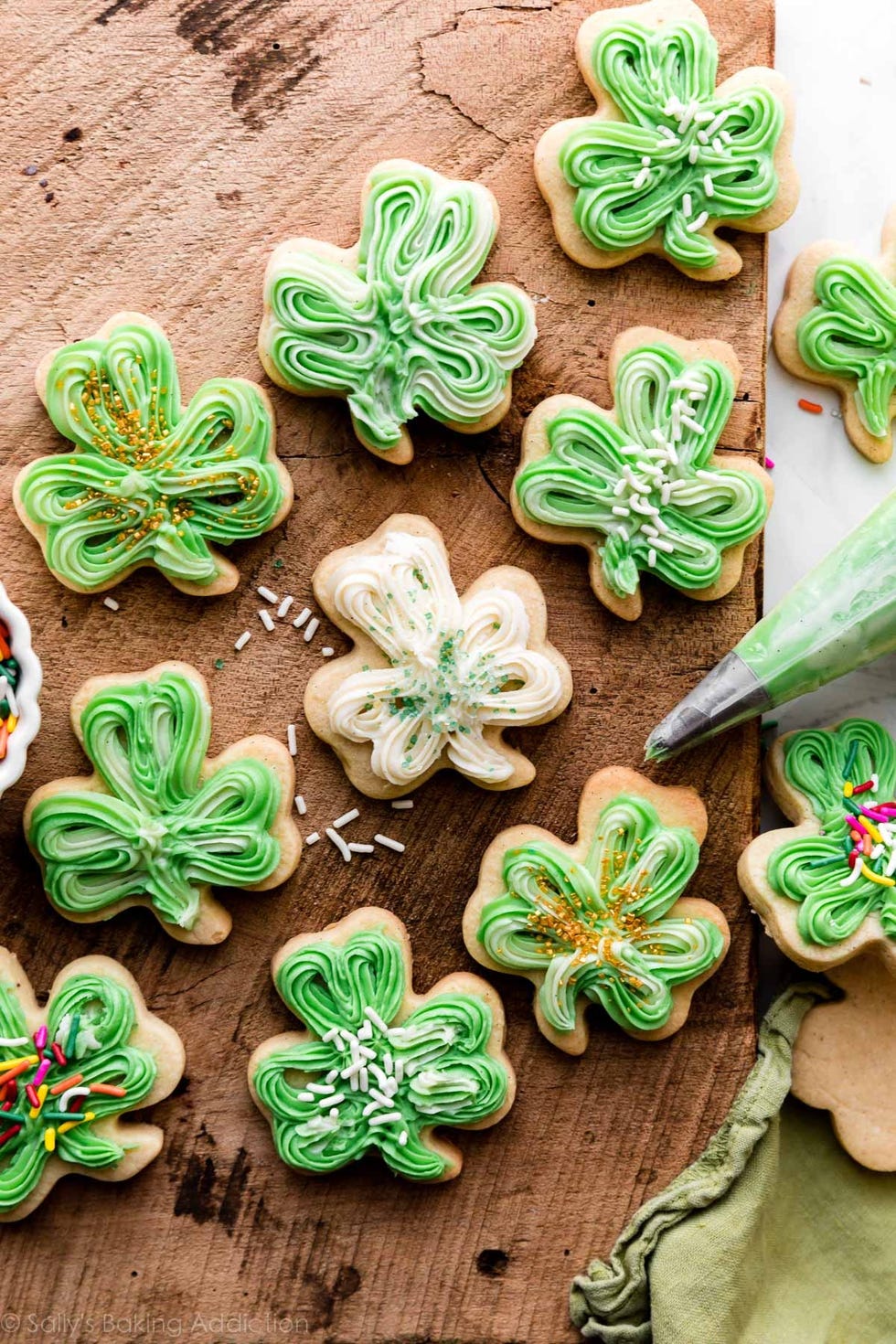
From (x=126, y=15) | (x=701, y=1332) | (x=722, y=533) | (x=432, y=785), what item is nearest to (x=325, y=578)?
(x=432, y=785)

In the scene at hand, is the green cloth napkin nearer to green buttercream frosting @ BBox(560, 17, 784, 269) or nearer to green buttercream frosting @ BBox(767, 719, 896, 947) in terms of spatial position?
green buttercream frosting @ BBox(767, 719, 896, 947)

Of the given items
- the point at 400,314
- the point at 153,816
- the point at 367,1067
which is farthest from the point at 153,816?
the point at 400,314

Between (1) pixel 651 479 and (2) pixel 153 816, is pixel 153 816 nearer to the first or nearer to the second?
(2) pixel 153 816

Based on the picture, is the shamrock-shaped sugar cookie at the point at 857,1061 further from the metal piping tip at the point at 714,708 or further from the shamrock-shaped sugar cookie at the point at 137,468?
the shamrock-shaped sugar cookie at the point at 137,468

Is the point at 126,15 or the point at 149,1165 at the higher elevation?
the point at 126,15

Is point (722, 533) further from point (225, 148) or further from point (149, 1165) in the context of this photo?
point (149, 1165)

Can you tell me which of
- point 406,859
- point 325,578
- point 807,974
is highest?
point 325,578

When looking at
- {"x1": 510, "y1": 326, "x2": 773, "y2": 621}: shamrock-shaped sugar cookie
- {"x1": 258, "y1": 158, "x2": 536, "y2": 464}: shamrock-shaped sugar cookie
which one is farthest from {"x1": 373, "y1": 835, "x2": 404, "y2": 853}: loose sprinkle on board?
{"x1": 258, "y1": 158, "x2": 536, "y2": 464}: shamrock-shaped sugar cookie
